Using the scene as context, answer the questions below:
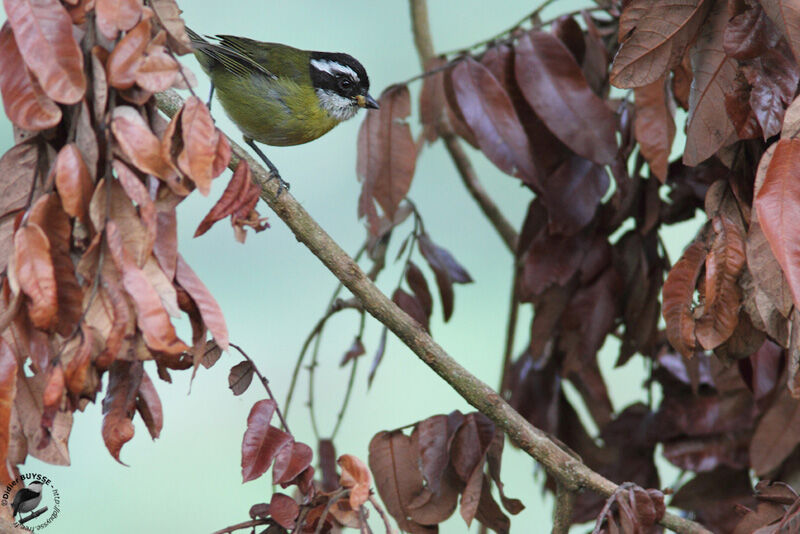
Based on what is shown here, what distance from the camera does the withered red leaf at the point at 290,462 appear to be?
3.40 feet

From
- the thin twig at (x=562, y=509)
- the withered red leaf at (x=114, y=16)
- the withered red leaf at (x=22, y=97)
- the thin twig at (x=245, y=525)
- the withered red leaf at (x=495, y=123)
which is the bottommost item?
the thin twig at (x=562, y=509)

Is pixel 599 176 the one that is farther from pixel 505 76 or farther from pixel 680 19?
pixel 680 19

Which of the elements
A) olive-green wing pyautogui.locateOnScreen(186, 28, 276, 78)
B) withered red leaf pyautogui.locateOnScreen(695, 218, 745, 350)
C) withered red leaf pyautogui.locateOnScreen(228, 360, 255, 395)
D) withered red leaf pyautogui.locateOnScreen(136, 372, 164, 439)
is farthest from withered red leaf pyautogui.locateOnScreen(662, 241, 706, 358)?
olive-green wing pyautogui.locateOnScreen(186, 28, 276, 78)

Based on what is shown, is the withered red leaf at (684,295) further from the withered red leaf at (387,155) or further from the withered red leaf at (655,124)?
the withered red leaf at (387,155)

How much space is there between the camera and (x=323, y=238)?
3.96 ft

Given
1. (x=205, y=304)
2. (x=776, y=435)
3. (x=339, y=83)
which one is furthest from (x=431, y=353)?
(x=339, y=83)

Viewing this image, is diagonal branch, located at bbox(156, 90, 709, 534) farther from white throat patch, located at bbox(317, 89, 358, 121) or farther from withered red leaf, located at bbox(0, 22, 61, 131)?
white throat patch, located at bbox(317, 89, 358, 121)

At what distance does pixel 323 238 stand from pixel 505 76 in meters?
0.67

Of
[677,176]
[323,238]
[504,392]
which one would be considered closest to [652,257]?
[677,176]

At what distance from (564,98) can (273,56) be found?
3.04 ft

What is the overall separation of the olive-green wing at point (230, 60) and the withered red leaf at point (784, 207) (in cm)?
151

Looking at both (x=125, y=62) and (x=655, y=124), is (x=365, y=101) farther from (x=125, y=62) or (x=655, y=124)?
(x=125, y=62)

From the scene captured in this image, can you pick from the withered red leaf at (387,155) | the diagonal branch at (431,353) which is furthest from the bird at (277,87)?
the diagonal branch at (431,353)

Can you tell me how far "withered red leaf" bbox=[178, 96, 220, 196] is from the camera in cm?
77
